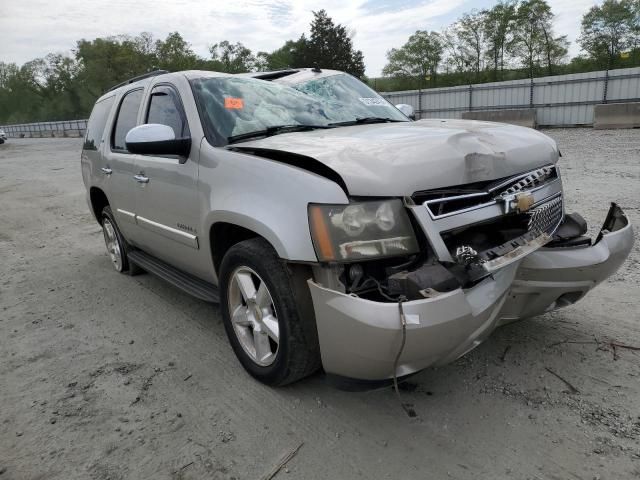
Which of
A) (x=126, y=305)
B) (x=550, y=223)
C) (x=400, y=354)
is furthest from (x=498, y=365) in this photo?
(x=126, y=305)

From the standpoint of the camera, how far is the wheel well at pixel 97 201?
5.27 metres

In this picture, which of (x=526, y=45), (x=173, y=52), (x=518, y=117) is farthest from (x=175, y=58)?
(x=518, y=117)

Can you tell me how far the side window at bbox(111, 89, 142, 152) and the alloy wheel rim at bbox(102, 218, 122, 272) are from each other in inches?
42.0

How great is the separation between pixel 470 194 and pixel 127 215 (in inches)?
128

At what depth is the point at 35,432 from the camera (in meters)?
2.67

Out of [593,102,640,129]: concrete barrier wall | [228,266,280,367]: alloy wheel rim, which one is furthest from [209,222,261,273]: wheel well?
[593,102,640,129]: concrete barrier wall

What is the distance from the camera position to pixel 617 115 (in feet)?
56.4

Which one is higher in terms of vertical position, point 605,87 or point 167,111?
point 167,111

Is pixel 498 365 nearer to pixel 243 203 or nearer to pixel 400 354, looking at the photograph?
pixel 400 354

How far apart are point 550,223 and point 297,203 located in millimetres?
1561

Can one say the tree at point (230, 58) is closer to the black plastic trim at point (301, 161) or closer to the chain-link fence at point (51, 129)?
the chain-link fence at point (51, 129)

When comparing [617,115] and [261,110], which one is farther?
[617,115]

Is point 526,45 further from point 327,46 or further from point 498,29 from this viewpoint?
point 327,46

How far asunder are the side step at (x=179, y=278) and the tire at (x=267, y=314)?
320 mm
